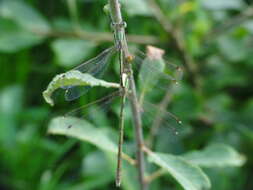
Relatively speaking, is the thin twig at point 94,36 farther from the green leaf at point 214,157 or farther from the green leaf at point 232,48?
the green leaf at point 214,157

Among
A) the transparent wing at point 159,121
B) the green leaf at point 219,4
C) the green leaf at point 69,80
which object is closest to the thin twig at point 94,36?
the green leaf at point 219,4

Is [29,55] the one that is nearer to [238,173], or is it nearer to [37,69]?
[37,69]

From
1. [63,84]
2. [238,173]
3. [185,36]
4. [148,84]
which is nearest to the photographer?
[63,84]

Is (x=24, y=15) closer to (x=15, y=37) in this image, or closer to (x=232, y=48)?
(x=15, y=37)

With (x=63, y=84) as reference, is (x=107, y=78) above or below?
below

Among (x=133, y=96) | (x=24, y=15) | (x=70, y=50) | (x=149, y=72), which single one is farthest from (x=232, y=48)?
(x=133, y=96)

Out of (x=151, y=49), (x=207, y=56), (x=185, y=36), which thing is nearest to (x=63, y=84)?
(x=151, y=49)
